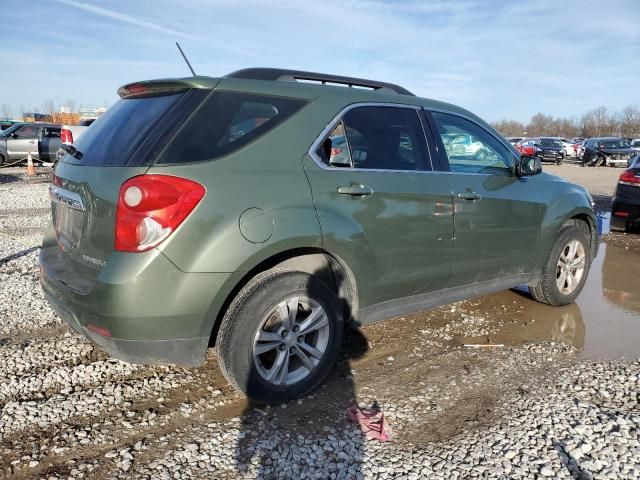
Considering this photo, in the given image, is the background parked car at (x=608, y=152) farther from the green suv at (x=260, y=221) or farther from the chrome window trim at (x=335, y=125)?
the chrome window trim at (x=335, y=125)

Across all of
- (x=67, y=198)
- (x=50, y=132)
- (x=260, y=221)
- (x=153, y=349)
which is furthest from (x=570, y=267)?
(x=50, y=132)

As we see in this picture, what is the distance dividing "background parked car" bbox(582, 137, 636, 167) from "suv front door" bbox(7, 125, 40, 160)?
94.9 feet

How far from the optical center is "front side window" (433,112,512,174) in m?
3.75

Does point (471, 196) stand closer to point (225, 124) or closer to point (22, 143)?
point (225, 124)

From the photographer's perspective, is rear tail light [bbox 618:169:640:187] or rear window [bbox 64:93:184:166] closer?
rear window [bbox 64:93:184:166]

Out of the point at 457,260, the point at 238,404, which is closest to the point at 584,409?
the point at 457,260

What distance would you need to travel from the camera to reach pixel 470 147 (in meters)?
3.98

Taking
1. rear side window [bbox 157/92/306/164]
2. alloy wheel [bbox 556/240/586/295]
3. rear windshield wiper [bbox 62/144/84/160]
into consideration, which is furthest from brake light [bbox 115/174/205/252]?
alloy wheel [bbox 556/240/586/295]

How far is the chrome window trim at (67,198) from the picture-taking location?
2.77 meters

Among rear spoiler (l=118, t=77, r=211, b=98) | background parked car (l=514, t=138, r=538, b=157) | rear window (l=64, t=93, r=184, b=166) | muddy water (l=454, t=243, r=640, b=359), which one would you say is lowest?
muddy water (l=454, t=243, r=640, b=359)

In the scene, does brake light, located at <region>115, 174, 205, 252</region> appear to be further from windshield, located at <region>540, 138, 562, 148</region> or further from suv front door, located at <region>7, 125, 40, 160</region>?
windshield, located at <region>540, 138, 562, 148</region>

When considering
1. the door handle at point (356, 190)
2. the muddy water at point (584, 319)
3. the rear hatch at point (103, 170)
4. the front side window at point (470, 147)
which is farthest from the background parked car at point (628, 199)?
the rear hatch at point (103, 170)

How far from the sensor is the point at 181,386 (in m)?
3.20

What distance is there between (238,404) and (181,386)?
449 mm
